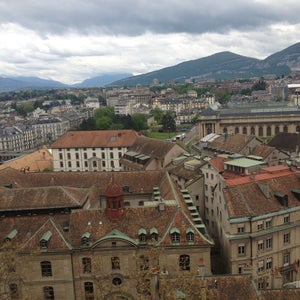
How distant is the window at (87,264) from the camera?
165 feet

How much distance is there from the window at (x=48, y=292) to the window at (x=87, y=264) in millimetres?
4696

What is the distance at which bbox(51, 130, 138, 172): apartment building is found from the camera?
409 feet

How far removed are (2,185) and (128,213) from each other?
2640 cm

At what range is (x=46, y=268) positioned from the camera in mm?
50438

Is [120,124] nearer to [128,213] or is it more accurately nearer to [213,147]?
[213,147]

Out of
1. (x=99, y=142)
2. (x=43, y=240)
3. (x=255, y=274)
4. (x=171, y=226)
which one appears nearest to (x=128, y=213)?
(x=171, y=226)

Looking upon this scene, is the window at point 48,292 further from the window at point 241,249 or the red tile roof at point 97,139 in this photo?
the red tile roof at point 97,139

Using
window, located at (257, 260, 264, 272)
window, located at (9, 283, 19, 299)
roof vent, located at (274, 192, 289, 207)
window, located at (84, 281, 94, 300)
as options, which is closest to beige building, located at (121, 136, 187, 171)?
roof vent, located at (274, 192, 289, 207)

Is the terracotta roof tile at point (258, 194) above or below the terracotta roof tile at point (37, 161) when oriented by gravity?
above

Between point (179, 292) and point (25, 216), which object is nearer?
point (179, 292)

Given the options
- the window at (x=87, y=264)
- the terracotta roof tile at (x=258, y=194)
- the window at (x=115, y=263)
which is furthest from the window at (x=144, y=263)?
the terracotta roof tile at (x=258, y=194)

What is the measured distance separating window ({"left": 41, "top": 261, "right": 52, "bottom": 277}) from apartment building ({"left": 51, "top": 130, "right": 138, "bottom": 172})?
74.0 m

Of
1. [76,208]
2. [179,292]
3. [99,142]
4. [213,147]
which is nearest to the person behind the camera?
[179,292]

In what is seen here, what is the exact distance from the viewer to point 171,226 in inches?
2007
